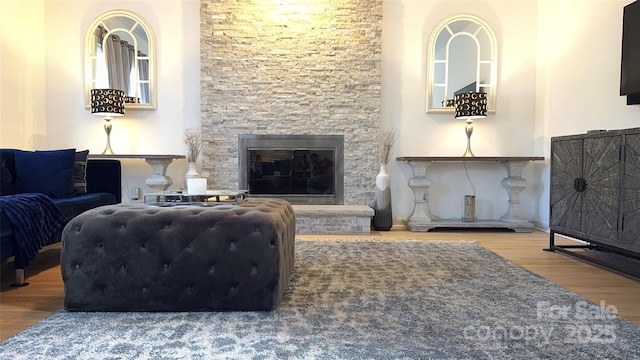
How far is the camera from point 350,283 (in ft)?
7.79

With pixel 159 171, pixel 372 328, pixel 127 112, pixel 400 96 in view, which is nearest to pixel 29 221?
pixel 159 171

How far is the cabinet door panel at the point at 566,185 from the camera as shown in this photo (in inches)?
122

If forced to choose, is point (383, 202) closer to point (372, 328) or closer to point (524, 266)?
point (524, 266)

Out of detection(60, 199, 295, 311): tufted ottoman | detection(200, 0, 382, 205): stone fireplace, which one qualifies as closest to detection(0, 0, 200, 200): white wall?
detection(200, 0, 382, 205): stone fireplace

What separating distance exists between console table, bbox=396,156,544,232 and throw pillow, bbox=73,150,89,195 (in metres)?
3.15

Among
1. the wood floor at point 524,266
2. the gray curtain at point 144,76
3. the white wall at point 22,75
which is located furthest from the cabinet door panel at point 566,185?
the white wall at point 22,75

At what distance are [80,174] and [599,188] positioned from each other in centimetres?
417

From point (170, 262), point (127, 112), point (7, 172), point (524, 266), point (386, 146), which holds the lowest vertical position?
point (524, 266)

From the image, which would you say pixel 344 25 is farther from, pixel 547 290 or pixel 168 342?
pixel 168 342

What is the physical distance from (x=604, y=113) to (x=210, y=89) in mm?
4021

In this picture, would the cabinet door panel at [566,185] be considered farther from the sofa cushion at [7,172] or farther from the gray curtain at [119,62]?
the gray curtain at [119,62]

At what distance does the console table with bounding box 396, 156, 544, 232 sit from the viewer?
171 inches

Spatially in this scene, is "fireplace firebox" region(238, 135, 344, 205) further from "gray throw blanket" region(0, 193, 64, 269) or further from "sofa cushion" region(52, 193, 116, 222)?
"gray throw blanket" region(0, 193, 64, 269)

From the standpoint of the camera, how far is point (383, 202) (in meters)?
4.43
